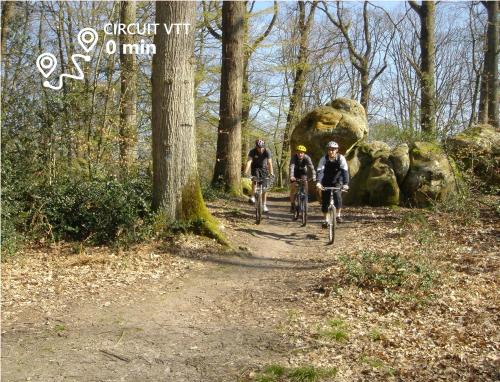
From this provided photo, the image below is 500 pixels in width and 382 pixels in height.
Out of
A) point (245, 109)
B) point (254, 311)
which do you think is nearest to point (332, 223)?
point (254, 311)

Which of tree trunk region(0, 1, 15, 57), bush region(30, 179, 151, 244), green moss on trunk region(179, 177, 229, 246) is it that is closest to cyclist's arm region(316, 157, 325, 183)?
green moss on trunk region(179, 177, 229, 246)

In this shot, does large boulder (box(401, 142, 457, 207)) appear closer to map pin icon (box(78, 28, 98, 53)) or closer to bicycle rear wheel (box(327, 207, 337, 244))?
bicycle rear wheel (box(327, 207, 337, 244))

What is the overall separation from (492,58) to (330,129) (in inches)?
299

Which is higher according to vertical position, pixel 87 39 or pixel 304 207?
pixel 87 39

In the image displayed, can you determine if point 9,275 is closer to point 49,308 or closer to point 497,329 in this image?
point 49,308

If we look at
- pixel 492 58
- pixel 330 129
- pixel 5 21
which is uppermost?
pixel 492 58

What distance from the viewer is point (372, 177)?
13891 millimetres

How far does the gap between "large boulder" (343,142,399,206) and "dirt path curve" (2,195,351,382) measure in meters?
5.66

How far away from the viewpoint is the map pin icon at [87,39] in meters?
11.3

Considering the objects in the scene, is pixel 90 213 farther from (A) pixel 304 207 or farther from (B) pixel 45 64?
(A) pixel 304 207

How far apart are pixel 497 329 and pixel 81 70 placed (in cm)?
932

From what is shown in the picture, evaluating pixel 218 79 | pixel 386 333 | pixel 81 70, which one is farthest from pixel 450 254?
pixel 218 79

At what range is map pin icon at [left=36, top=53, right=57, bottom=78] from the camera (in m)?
9.59

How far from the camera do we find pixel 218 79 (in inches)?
774
